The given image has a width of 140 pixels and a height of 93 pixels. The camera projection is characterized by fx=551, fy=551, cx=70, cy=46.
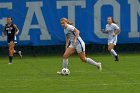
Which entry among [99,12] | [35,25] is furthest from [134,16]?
[35,25]

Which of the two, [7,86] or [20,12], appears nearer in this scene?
[7,86]

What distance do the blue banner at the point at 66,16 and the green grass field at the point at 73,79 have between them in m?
6.76

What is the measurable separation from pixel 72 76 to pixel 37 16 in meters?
11.9

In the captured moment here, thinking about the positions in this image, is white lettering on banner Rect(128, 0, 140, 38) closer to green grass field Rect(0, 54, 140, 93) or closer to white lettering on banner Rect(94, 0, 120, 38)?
white lettering on banner Rect(94, 0, 120, 38)

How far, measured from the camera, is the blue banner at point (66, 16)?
29781 millimetres

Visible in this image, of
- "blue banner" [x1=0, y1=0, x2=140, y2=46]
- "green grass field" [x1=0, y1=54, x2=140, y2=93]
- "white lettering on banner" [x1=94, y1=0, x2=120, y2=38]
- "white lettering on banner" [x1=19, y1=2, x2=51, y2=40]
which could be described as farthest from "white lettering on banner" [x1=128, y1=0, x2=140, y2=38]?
"green grass field" [x1=0, y1=54, x2=140, y2=93]

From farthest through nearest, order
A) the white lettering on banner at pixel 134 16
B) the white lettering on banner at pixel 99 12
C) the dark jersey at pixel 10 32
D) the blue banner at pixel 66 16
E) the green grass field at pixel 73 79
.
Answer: the white lettering on banner at pixel 134 16, the white lettering on banner at pixel 99 12, the blue banner at pixel 66 16, the dark jersey at pixel 10 32, the green grass field at pixel 73 79

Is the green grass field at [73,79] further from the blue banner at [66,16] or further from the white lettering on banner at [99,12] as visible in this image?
the white lettering on banner at [99,12]

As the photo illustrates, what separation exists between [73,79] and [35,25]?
505 inches

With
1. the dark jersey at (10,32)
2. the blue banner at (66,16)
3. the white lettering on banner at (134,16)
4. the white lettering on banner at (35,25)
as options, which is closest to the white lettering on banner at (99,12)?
the blue banner at (66,16)

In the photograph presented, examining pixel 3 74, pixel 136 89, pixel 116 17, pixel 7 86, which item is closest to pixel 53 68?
pixel 3 74

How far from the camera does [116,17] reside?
3094 cm

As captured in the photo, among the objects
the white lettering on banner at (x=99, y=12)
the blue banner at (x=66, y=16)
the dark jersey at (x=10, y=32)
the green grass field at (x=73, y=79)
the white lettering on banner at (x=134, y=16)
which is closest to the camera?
the green grass field at (x=73, y=79)

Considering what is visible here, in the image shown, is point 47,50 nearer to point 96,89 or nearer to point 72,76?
point 72,76
